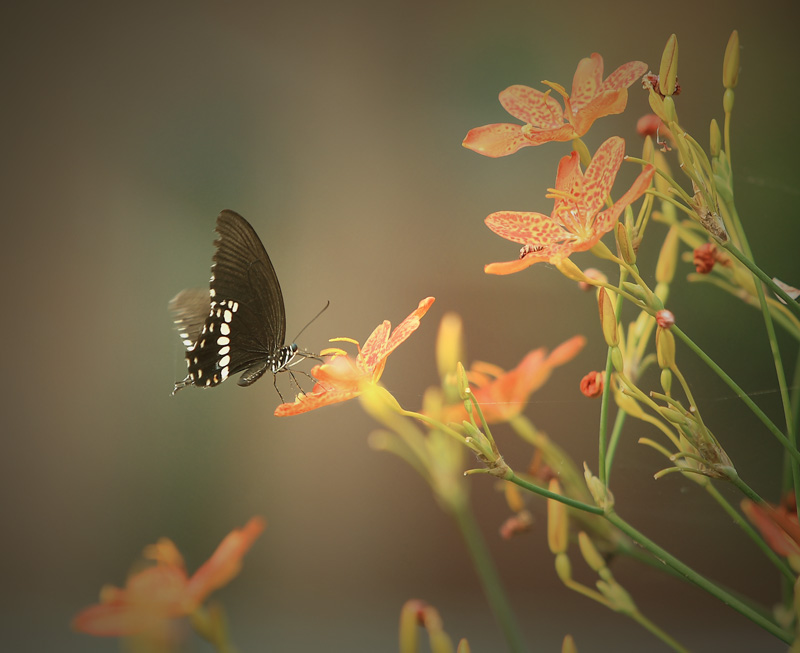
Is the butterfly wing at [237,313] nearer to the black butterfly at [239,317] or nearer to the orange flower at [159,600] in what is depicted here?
the black butterfly at [239,317]

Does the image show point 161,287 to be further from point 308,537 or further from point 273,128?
point 308,537

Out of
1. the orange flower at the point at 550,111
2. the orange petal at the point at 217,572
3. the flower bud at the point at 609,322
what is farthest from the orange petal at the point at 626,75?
the orange petal at the point at 217,572

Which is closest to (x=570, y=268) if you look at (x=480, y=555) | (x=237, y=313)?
(x=237, y=313)

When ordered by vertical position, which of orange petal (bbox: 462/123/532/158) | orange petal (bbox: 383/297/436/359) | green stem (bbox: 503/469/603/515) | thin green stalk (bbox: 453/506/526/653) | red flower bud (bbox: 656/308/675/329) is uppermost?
orange petal (bbox: 462/123/532/158)

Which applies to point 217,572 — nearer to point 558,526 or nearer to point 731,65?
point 558,526

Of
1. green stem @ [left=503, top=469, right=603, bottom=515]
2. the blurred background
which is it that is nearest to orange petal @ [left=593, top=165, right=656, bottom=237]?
green stem @ [left=503, top=469, right=603, bottom=515]

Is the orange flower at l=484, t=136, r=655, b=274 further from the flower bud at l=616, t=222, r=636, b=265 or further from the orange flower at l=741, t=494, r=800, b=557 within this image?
the orange flower at l=741, t=494, r=800, b=557

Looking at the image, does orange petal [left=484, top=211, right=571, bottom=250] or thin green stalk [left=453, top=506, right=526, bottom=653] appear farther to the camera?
thin green stalk [left=453, top=506, right=526, bottom=653]

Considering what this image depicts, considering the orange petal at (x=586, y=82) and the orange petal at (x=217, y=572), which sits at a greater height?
the orange petal at (x=586, y=82)
